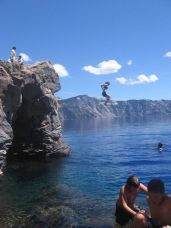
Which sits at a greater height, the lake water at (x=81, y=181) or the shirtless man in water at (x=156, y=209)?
the shirtless man in water at (x=156, y=209)

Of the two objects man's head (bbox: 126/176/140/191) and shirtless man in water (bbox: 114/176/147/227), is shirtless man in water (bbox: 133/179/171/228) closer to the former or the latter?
man's head (bbox: 126/176/140/191)

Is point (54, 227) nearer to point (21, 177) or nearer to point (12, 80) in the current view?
point (21, 177)

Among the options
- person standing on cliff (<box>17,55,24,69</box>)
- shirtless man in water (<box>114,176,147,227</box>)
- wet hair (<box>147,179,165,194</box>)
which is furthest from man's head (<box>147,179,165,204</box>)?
person standing on cliff (<box>17,55,24,69</box>)

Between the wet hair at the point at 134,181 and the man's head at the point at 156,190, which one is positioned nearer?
the man's head at the point at 156,190

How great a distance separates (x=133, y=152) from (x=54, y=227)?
39457 mm

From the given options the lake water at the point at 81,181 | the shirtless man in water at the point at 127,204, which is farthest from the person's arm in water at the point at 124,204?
the lake water at the point at 81,181

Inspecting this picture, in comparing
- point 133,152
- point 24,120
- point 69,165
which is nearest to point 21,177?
point 69,165

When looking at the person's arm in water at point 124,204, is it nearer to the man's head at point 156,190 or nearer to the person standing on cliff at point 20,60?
the man's head at point 156,190

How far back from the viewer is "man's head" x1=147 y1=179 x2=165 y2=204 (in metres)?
10.5

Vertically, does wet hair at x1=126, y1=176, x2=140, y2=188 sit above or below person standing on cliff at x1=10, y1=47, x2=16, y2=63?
below

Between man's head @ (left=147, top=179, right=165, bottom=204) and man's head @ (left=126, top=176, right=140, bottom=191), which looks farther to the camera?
man's head @ (left=126, top=176, right=140, bottom=191)

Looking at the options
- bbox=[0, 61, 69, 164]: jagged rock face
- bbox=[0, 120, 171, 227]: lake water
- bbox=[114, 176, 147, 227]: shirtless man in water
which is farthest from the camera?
bbox=[0, 61, 69, 164]: jagged rock face

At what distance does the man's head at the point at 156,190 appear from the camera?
415 inches

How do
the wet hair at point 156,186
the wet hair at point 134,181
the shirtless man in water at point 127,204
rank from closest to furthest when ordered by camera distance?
the wet hair at point 156,186, the wet hair at point 134,181, the shirtless man in water at point 127,204
